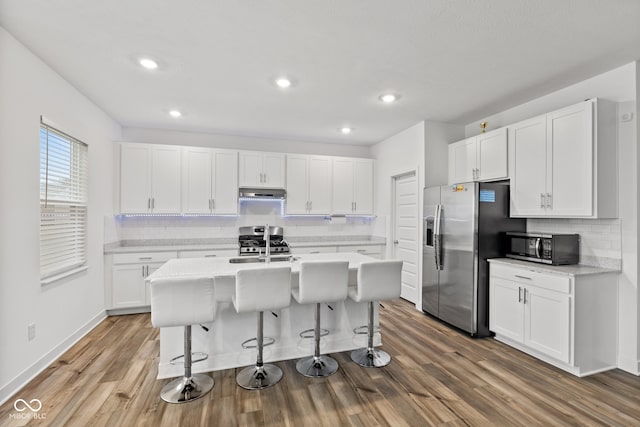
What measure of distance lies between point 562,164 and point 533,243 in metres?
0.82

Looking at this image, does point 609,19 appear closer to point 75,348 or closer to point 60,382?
point 60,382

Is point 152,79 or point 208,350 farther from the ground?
point 152,79

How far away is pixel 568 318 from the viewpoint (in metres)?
2.71

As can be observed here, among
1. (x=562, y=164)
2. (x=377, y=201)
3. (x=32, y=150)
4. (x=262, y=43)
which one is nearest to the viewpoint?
(x=262, y=43)

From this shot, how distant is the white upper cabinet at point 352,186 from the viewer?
5586 mm

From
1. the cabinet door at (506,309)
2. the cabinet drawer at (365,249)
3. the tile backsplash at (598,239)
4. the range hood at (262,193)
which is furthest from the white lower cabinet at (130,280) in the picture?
the tile backsplash at (598,239)

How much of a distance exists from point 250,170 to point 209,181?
0.67 m

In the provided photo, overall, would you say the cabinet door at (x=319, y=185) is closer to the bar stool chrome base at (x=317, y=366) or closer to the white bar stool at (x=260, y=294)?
the bar stool chrome base at (x=317, y=366)

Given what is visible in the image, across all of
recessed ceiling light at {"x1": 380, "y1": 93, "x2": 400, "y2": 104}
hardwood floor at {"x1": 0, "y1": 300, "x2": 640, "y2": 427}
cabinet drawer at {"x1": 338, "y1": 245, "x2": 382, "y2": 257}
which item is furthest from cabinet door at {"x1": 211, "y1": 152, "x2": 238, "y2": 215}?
recessed ceiling light at {"x1": 380, "y1": 93, "x2": 400, "y2": 104}

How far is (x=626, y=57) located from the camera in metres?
2.66

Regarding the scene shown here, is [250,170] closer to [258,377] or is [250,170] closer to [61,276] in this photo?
[61,276]

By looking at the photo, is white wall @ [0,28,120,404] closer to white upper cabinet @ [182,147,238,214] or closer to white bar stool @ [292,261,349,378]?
white upper cabinet @ [182,147,238,214]

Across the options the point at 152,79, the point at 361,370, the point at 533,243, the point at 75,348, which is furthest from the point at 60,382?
the point at 533,243

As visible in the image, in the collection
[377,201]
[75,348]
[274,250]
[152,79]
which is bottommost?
[75,348]
